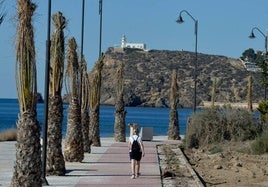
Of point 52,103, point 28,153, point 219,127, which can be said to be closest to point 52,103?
point 52,103

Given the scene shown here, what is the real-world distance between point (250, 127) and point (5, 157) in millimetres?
15620

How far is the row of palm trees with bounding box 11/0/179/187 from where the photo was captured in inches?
584

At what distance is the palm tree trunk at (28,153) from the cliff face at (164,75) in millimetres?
104994

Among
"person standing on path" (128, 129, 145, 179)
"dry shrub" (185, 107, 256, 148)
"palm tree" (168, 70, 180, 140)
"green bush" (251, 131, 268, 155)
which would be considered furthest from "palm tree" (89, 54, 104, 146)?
"person standing on path" (128, 129, 145, 179)

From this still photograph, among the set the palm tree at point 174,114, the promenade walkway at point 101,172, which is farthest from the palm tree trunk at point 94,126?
the palm tree at point 174,114

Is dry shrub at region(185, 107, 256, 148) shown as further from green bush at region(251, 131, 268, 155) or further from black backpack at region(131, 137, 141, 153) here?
black backpack at region(131, 137, 141, 153)

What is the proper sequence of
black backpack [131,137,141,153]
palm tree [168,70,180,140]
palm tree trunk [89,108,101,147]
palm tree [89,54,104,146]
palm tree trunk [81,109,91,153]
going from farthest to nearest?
palm tree [168,70,180,140]
palm tree trunk [89,108,101,147]
palm tree [89,54,104,146]
palm tree trunk [81,109,91,153]
black backpack [131,137,141,153]

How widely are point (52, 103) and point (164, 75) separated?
374 ft

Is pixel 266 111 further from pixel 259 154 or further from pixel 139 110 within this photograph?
pixel 139 110

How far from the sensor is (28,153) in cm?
1518

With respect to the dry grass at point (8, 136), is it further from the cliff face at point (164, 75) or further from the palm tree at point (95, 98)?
the cliff face at point (164, 75)

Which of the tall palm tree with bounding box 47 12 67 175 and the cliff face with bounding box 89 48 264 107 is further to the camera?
the cliff face with bounding box 89 48 264 107

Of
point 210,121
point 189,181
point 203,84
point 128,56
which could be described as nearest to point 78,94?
A: point 189,181

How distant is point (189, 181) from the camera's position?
20.4 metres
